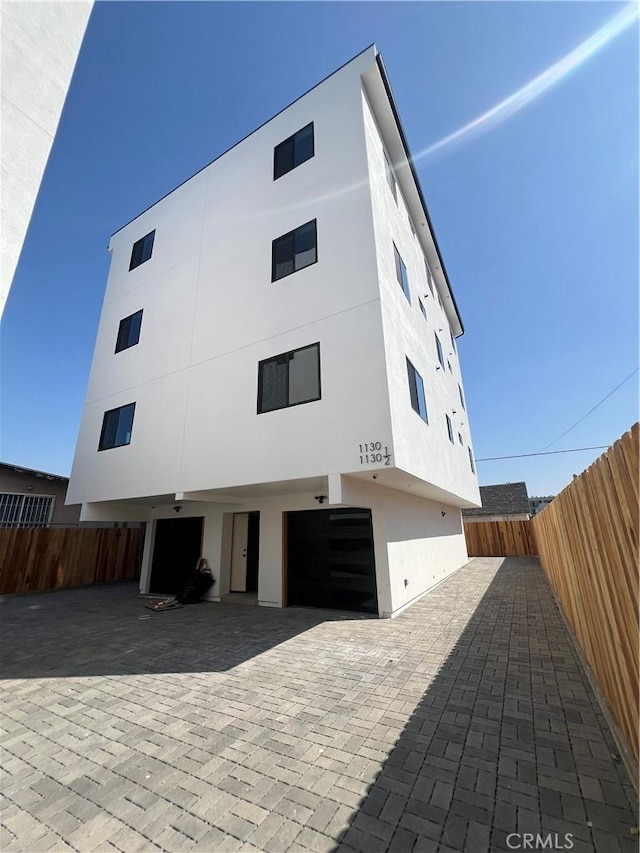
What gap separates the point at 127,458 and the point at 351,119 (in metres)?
11.0

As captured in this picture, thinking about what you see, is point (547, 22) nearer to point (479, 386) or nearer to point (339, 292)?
point (339, 292)

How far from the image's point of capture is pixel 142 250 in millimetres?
12812

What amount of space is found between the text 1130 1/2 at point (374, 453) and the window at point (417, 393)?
2.25 meters

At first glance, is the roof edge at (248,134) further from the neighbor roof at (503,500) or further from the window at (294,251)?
the neighbor roof at (503,500)

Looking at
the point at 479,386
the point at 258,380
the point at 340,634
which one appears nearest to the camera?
the point at 340,634

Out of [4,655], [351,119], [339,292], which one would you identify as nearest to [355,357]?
[339,292]

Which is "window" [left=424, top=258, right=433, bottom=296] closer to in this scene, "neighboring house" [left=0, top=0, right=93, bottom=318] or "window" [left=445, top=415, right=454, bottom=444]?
"window" [left=445, top=415, right=454, bottom=444]

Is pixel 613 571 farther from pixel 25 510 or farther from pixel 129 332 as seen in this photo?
pixel 25 510

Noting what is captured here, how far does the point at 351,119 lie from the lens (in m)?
8.51

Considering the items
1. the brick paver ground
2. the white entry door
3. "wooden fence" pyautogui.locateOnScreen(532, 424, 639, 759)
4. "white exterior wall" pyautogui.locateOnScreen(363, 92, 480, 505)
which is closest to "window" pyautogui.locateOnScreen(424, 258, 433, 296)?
"white exterior wall" pyautogui.locateOnScreen(363, 92, 480, 505)

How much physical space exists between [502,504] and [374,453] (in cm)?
2978

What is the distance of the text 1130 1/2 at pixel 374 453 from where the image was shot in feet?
20.1

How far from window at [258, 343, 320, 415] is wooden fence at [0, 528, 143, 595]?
1163 centimetres

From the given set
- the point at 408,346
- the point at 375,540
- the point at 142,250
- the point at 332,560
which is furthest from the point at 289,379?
the point at 142,250
